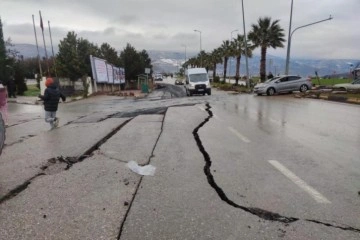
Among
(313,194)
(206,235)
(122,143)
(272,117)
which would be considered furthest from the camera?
(272,117)

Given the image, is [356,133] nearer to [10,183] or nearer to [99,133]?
[99,133]

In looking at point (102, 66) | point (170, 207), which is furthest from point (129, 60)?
point (170, 207)

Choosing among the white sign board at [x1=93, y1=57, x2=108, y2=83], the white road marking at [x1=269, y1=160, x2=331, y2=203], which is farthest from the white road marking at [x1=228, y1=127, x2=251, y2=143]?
the white sign board at [x1=93, y1=57, x2=108, y2=83]

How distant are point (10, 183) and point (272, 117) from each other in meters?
10.8

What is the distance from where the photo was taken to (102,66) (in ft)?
160

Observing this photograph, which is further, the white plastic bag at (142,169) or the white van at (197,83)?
the white van at (197,83)

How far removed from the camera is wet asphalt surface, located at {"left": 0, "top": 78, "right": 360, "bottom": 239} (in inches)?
173

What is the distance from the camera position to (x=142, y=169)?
693 centimetres

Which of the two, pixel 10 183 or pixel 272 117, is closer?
pixel 10 183

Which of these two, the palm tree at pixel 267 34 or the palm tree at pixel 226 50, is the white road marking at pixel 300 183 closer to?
the palm tree at pixel 267 34

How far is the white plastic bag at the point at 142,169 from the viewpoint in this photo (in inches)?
263

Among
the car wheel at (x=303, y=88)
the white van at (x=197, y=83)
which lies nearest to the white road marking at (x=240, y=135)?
the car wheel at (x=303, y=88)

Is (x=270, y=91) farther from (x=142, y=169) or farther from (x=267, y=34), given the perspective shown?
(x=142, y=169)

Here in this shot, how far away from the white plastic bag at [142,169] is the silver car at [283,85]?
2676 centimetres
